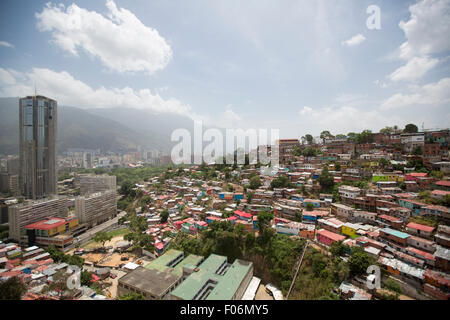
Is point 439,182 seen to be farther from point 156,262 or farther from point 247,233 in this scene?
point 156,262

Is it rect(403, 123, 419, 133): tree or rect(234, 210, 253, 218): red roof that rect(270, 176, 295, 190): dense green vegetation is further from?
rect(403, 123, 419, 133): tree

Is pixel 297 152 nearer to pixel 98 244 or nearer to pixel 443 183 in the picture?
pixel 443 183

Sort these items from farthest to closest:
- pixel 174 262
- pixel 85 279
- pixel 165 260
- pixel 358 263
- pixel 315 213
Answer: pixel 315 213
pixel 174 262
pixel 165 260
pixel 85 279
pixel 358 263

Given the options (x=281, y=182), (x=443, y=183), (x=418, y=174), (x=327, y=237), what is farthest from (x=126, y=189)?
(x=443, y=183)

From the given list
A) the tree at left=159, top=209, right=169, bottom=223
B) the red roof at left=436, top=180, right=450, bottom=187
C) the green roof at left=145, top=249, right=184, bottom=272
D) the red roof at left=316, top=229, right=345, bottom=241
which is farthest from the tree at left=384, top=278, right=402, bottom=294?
the tree at left=159, top=209, right=169, bottom=223

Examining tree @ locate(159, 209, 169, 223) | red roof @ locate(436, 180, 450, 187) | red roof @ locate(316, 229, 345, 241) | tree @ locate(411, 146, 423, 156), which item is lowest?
tree @ locate(159, 209, 169, 223)
